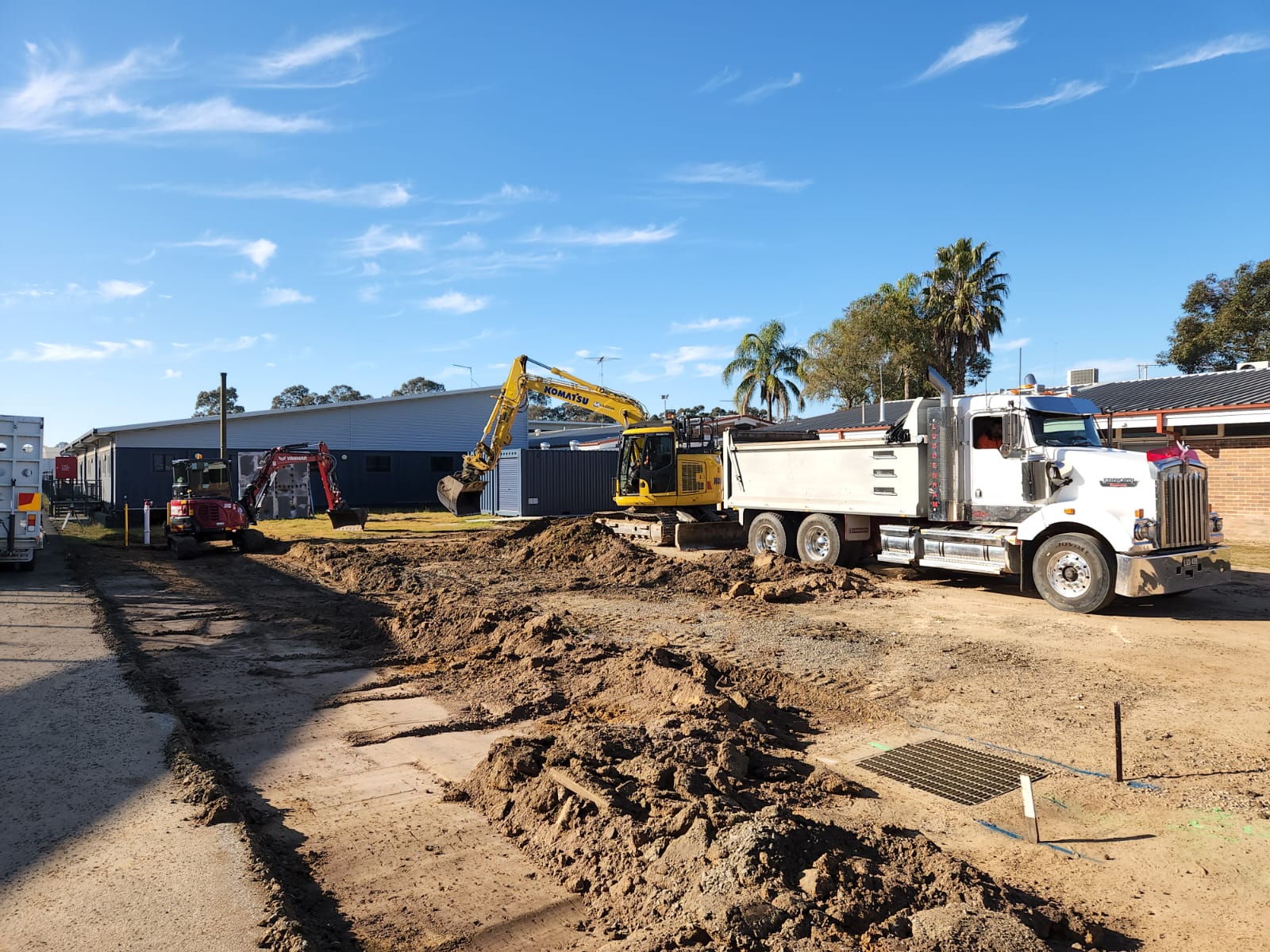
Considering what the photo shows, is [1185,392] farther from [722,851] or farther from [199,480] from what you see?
[199,480]

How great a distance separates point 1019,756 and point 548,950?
→ 13.3ft

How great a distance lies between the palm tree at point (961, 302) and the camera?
39.2m

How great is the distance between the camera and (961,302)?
39250 mm

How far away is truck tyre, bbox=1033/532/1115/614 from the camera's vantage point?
1119 centimetres

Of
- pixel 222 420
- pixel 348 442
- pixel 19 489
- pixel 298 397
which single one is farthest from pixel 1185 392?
pixel 298 397

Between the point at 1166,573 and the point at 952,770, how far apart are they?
268 inches

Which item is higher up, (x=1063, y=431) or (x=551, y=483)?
(x=1063, y=431)

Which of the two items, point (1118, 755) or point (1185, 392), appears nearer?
point (1118, 755)

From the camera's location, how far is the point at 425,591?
13336mm

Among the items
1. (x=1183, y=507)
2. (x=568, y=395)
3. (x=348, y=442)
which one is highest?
(x=568, y=395)

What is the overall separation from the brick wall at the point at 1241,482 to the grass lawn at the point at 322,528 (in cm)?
2059

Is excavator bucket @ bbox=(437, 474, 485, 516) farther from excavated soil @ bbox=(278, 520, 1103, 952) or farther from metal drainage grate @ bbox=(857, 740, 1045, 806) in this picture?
metal drainage grate @ bbox=(857, 740, 1045, 806)

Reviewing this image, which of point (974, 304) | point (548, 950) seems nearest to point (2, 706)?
point (548, 950)

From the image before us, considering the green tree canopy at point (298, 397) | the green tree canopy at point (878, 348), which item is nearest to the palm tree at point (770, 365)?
the green tree canopy at point (878, 348)
